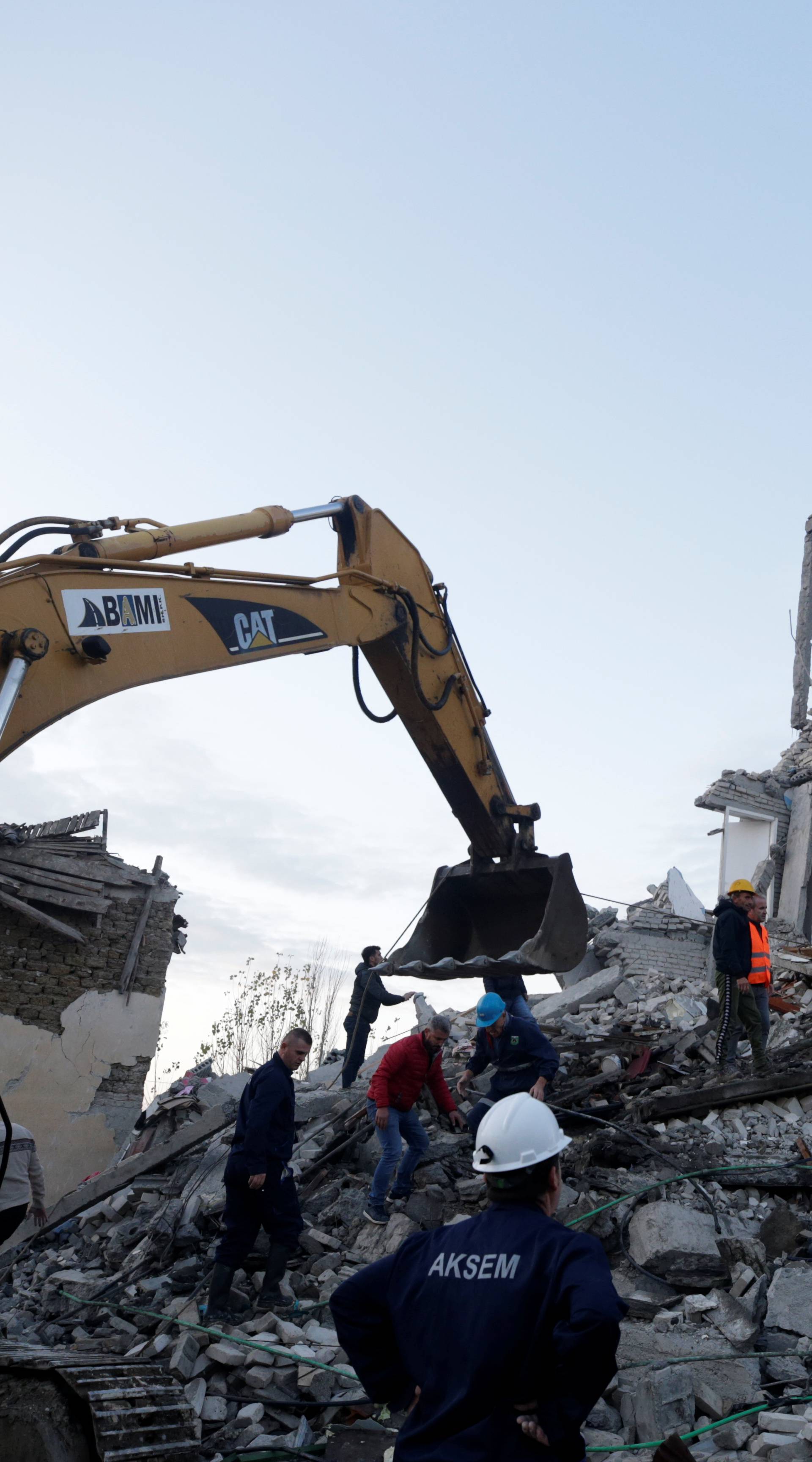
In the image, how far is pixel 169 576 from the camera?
4.88m

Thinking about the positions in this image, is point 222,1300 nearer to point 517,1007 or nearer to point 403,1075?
point 403,1075

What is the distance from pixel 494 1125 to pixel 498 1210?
0.84ft

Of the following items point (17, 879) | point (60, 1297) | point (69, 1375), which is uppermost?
point (17, 879)

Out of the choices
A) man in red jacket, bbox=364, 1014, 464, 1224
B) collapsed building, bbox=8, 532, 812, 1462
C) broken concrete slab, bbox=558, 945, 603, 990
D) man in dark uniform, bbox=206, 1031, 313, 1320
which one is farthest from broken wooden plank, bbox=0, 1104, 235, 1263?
broken concrete slab, bbox=558, 945, 603, 990

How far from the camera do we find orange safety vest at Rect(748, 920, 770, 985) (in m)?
8.33

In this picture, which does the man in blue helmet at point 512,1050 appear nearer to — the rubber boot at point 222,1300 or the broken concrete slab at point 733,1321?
the broken concrete slab at point 733,1321

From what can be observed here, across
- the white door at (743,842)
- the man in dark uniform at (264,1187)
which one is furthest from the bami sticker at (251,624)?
the white door at (743,842)

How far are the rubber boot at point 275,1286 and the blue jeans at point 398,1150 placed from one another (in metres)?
0.81

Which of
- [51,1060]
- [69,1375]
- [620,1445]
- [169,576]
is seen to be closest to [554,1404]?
[620,1445]

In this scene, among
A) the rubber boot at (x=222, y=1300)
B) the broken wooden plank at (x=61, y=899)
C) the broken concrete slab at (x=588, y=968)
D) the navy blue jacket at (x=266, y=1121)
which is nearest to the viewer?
the rubber boot at (x=222, y=1300)

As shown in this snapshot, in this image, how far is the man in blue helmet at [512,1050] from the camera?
7051 millimetres

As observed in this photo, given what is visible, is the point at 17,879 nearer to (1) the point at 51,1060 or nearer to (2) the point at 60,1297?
(1) the point at 51,1060

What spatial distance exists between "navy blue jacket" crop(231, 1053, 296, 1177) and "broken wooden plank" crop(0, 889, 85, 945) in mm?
6468

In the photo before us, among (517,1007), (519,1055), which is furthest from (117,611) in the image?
(517,1007)
